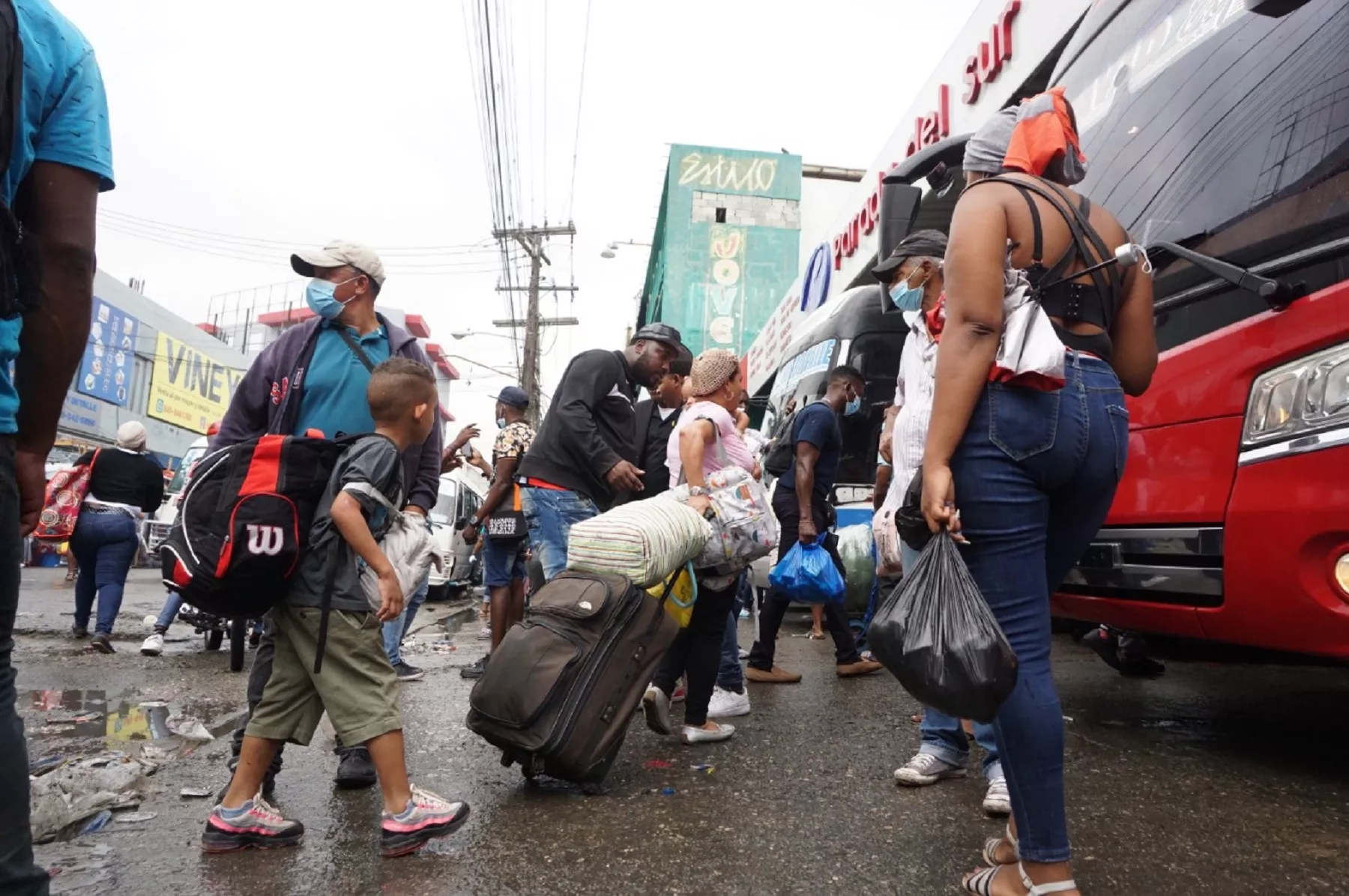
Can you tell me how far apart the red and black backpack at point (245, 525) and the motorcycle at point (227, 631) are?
3489 mm

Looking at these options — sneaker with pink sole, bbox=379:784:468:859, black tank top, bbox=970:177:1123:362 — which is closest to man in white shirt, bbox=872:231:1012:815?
black tank top, bbox=970:177:1123:362

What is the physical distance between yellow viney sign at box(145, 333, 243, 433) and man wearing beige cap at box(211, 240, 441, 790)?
3038 cm

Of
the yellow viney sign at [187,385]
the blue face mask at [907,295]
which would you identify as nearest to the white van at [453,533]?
the blue face mask at [907,295]

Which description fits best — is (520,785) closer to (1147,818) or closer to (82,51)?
(1147,818)

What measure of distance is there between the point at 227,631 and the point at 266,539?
16.6 ft

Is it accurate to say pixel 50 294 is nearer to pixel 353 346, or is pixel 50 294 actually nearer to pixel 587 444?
pixel 353 346

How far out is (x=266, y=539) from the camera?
2.56m

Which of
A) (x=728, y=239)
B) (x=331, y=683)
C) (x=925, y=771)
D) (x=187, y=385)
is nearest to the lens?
(x=331, y=683)

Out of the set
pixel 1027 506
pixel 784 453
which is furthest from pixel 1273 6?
pixel 784 453

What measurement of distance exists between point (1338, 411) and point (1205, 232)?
0.76 m

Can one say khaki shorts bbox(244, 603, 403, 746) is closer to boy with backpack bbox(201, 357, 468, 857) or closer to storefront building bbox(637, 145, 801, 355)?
boy with backpack bbox(201, 357, 468, 857)

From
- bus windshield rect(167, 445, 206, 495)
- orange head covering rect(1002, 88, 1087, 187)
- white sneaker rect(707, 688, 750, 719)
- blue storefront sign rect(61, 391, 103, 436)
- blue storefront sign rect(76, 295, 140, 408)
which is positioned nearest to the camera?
orange head covering rect(1002, 88, 1087, 187)

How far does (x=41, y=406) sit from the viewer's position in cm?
165

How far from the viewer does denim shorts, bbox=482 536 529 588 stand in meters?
5.66
